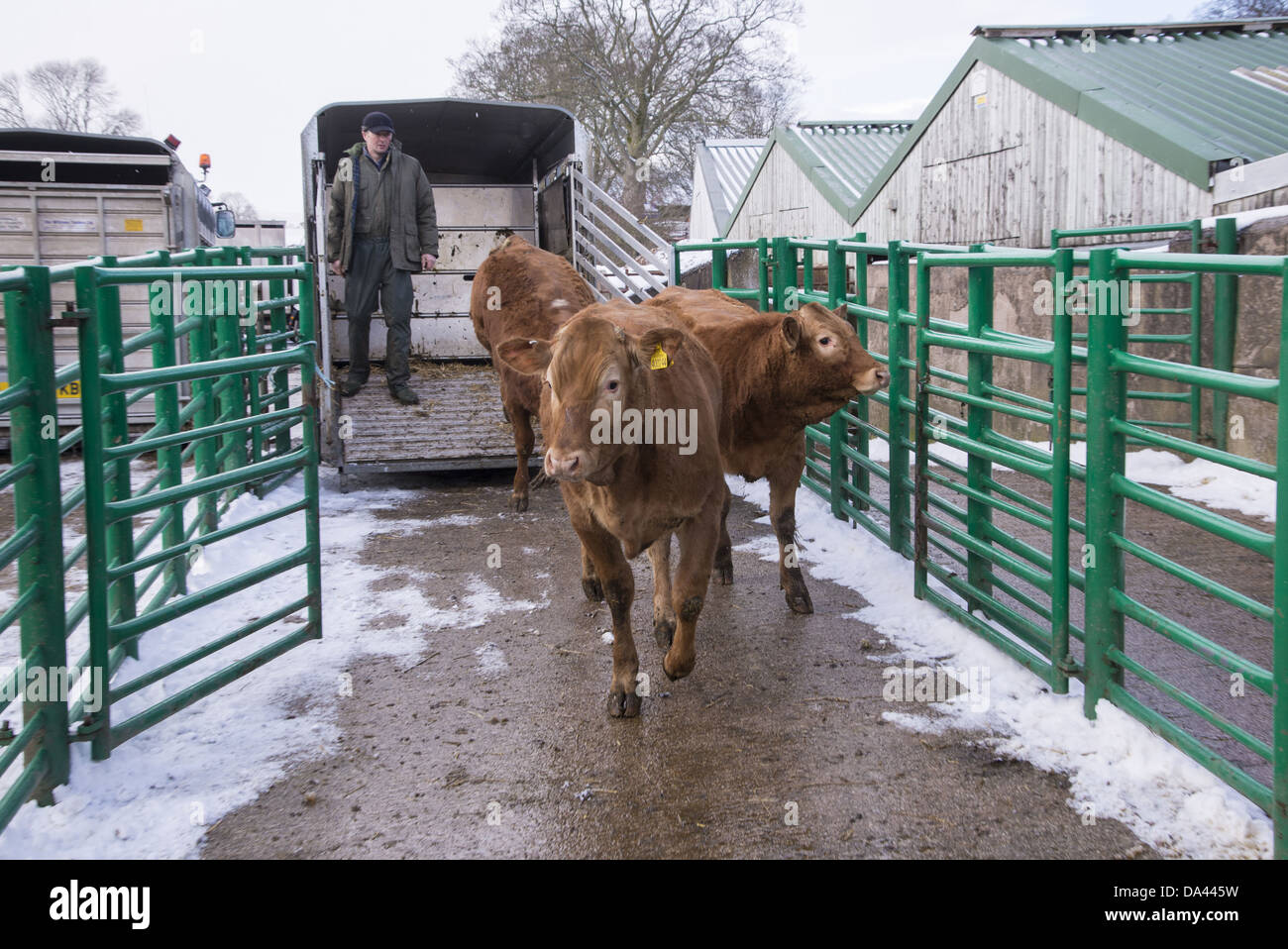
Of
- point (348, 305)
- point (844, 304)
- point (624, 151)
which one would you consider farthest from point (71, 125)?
point (844, 304)

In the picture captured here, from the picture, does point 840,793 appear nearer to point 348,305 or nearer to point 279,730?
point 279,730

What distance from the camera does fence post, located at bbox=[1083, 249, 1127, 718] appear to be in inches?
159

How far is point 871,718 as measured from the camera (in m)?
4.43

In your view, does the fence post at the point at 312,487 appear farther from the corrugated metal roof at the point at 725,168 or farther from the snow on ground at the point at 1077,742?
the corrugated metal roof at the point at 725,168

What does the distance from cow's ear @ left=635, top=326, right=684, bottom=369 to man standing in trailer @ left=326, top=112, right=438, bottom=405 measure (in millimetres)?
5450

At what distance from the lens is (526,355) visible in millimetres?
4895

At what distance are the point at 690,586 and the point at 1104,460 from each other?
1616mm

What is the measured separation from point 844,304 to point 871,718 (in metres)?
3.19

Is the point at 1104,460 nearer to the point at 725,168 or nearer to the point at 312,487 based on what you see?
the point at 312,487

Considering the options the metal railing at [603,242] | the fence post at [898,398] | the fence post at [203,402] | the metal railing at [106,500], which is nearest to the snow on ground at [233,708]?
the metal railing at [106,500]

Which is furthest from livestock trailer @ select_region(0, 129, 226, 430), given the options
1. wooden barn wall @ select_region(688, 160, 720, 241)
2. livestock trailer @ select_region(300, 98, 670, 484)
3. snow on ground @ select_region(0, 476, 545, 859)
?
wooden barn wall @ select_region(688, 160, 720, 241)

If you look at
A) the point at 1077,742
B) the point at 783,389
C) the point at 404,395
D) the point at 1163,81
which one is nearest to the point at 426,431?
the point at 404,395

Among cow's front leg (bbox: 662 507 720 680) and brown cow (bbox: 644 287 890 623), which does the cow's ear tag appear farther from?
brown cow (bbox: 644 287 890 623)

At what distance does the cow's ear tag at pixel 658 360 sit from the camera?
4.40m
